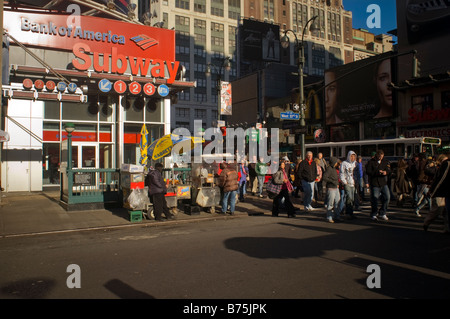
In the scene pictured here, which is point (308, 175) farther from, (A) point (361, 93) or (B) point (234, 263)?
(A) point (361, 93)

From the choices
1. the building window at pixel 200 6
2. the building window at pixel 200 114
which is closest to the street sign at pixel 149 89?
the building window at pixel 200 114

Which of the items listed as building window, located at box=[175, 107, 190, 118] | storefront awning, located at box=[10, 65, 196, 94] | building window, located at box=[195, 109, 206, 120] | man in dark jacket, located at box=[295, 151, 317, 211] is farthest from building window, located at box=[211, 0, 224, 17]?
man in dark jacket, located at box=[295, 151, 317, 211]

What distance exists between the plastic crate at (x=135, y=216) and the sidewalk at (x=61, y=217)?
0.43 ft

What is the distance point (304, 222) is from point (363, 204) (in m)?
5.06

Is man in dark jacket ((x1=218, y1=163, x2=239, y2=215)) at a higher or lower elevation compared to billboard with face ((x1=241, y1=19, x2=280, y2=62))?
lower

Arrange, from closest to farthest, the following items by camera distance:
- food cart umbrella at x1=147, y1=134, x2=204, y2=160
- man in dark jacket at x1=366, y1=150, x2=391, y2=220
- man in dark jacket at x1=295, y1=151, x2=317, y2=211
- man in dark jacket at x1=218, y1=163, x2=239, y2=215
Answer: man in dark jacket at x1=366, y1=150, x2=391, y2=220 < man in dark jacket at x1=218, y1=163, x2=239, y2=215 < food cart umbrella at x1=147, y1=134, x2=204, y2=160 < man in dark jacket at x1=295, y1=151, x2=317, y2=211

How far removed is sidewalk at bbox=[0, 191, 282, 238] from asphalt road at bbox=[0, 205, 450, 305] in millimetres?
624

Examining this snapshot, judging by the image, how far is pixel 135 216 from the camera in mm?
10250

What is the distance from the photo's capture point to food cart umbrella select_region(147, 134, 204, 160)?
1146 centimetres

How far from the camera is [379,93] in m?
30.5

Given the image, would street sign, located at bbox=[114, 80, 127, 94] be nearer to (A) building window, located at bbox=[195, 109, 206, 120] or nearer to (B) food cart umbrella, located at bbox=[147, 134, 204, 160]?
(B) food cart umbrella, located at bbox=[147, 134, 204, 160]
